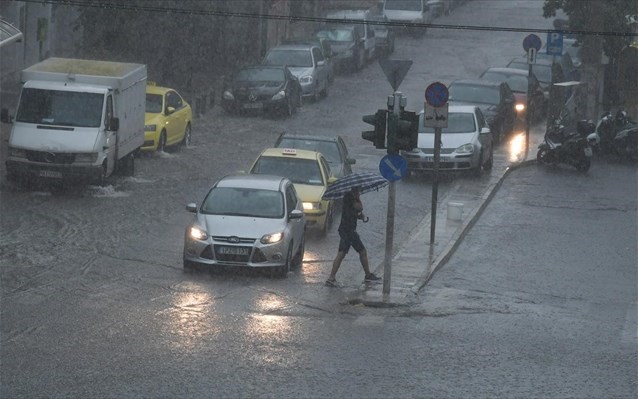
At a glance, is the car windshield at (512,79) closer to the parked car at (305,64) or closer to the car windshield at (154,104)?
the parked car at (305,64)

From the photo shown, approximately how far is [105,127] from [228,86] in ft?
48.0

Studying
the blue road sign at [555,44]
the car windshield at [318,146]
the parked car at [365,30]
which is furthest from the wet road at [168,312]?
the parked car at [365,30]

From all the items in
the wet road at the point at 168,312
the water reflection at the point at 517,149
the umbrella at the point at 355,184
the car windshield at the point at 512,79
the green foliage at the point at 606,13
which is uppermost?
the green foliage at the point at 606,13

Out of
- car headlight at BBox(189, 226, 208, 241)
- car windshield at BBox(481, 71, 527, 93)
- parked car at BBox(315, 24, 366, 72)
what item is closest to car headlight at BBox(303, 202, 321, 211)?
car headlight at BBox(189, 226, 208, 241)

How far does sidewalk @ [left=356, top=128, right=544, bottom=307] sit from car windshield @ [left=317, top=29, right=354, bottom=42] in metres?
21.4

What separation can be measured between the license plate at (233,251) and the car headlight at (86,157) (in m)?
7.47

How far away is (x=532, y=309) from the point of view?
1886cm

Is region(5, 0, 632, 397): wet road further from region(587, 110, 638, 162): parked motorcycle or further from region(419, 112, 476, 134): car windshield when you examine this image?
region(587, 110, 638, 162): parked motorcycle

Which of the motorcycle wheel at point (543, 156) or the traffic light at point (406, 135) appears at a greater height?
the traffic light at point (406, 135)

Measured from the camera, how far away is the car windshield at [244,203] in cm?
2103

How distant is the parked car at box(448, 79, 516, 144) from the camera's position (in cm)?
3669

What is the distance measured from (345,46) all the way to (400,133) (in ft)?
107

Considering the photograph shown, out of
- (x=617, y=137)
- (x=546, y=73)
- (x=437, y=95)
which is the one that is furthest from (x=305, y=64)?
(x=437, y=95)

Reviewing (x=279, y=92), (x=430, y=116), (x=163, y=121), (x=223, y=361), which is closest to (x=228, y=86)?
(x=279, y=92)
